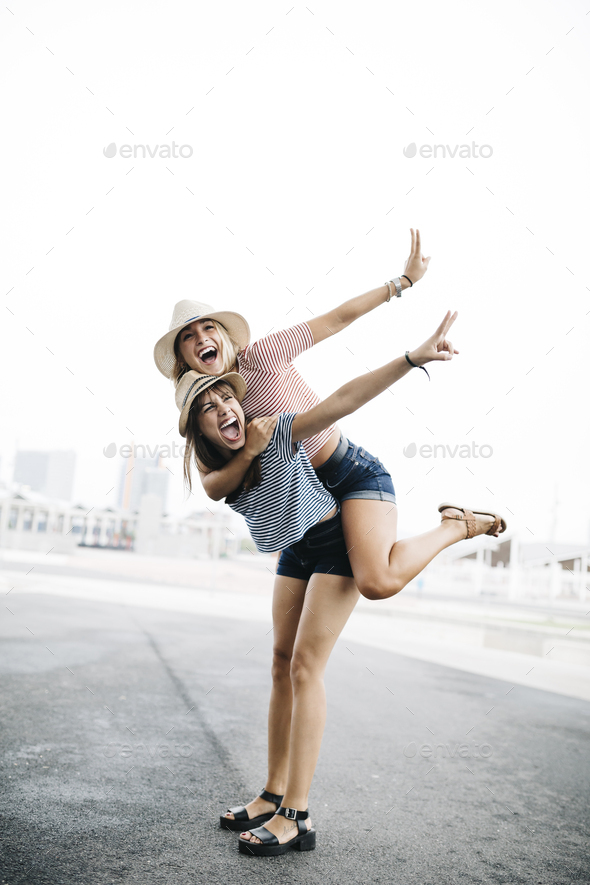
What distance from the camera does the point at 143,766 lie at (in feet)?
8.41

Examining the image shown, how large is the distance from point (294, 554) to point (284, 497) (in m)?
0.37

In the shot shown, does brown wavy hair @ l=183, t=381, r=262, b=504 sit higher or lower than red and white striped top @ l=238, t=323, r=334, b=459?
lower

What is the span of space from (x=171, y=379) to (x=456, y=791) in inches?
83.7

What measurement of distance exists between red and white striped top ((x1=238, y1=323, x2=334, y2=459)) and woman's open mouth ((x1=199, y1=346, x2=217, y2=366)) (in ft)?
0.36

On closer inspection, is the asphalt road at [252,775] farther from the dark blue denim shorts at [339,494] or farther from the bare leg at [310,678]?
the dark blue denim shorts at [339,494]

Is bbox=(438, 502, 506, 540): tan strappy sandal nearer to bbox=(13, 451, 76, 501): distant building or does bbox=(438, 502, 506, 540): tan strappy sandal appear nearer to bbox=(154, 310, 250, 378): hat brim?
bbox=(154, 310, 250, 378): hat brim

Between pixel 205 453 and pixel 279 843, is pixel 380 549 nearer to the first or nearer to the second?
pixel 205 453

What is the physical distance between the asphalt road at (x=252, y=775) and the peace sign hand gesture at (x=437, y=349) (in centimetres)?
146

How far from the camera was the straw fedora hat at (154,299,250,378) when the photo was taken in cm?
205

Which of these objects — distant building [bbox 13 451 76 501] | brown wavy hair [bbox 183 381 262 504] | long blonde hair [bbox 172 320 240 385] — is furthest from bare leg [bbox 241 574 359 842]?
distant building [bbox 13 451 76 501]

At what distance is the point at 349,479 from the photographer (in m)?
2.06

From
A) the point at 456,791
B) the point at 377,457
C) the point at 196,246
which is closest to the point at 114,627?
the point at 196,246

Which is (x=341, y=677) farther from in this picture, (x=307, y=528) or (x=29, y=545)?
(x=29, y=545)

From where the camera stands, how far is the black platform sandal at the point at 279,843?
1833mm
